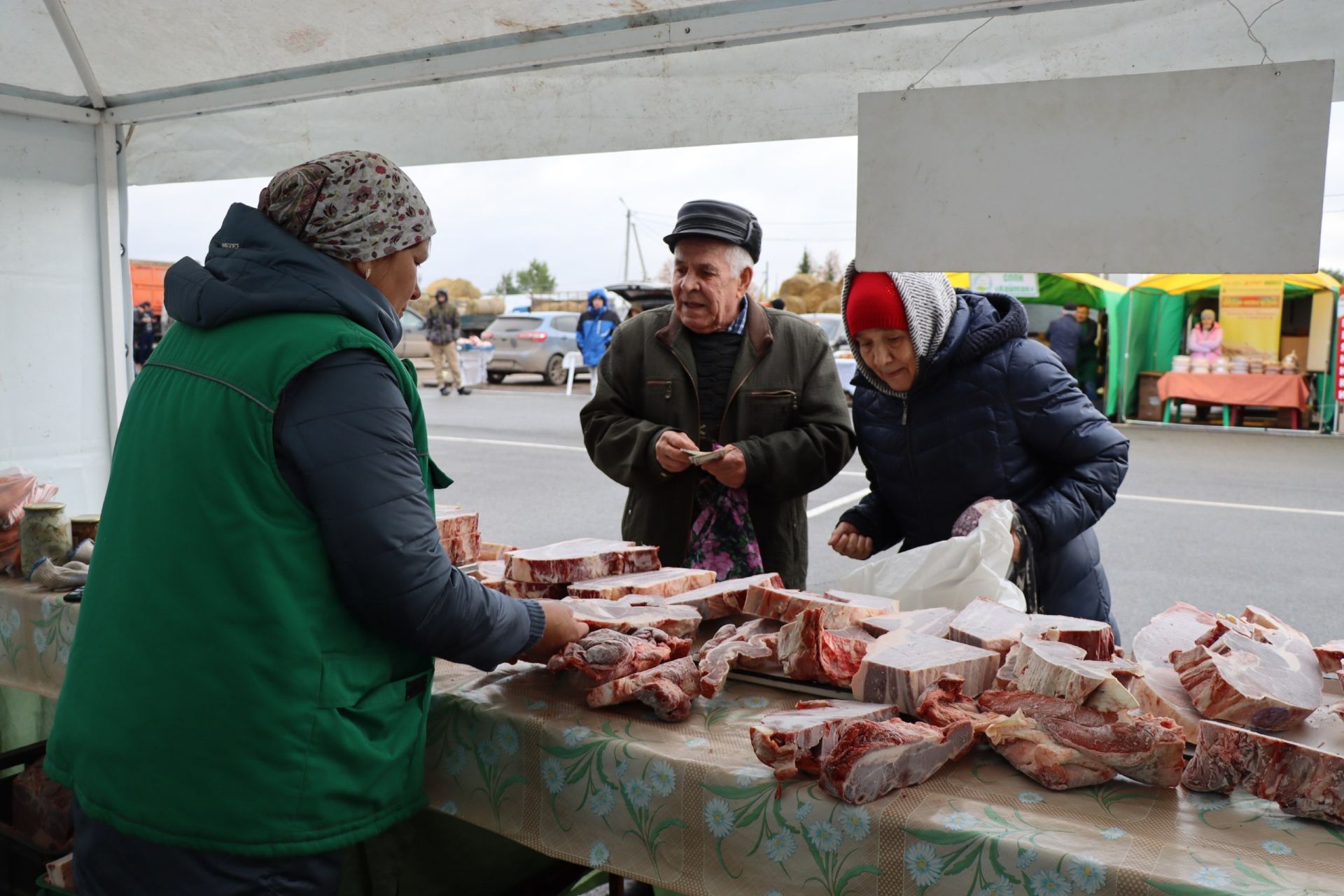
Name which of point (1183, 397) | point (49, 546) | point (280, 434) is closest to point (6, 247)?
point (49, 546)

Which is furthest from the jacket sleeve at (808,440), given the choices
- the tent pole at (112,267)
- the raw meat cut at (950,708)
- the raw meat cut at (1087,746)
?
the tent pole at (112,267)

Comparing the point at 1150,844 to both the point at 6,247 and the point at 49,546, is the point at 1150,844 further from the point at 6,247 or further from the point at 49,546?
the point at 6,247

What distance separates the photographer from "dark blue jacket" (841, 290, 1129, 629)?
8.30 ft

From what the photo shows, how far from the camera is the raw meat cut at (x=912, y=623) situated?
1.96m

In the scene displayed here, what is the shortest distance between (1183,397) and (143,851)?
15614 mm

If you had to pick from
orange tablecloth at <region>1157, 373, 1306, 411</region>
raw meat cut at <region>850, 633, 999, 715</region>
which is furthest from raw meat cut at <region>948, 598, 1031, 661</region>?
orange tablecloth at <region>1157, 373, 1306, 411</region>

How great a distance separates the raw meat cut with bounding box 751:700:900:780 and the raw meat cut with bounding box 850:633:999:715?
0.05 m

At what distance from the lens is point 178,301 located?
4.98 feet

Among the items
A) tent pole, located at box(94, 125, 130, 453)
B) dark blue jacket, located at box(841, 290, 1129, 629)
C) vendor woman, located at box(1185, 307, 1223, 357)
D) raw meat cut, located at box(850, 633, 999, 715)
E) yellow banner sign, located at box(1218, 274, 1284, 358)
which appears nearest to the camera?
raw meat cut, located at box(850, 633, 999, 715)

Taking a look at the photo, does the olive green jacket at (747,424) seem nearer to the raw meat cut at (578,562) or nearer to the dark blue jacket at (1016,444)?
the dark blue jacket at (1016,444)

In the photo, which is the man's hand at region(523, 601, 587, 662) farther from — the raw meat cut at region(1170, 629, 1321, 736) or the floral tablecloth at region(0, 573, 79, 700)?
the floral tablecloth at region(0, 573, 79, 700)

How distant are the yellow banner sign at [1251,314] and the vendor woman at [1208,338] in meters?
0.23

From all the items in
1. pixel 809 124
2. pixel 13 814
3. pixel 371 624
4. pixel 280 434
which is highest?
→ pixel 809 124

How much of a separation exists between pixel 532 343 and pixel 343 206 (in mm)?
18381
